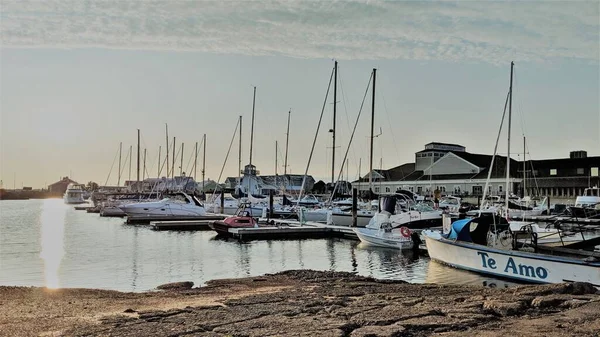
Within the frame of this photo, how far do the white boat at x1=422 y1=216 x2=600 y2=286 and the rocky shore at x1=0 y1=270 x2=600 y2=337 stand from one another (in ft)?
11.8

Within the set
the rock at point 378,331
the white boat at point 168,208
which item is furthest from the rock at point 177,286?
the white boat at point 168,208

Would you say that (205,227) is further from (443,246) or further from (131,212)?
(443,246)

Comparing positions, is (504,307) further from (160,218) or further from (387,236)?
(160,218)

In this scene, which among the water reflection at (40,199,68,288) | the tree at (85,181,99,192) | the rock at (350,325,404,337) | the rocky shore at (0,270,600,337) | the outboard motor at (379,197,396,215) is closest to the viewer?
the rock at (350,325,404,337)

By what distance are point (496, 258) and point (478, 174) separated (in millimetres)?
58641

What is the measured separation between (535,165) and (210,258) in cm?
6084

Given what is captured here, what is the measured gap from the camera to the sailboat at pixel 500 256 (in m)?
15.6

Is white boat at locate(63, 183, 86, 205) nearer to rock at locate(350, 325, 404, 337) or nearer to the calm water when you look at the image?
the calm water

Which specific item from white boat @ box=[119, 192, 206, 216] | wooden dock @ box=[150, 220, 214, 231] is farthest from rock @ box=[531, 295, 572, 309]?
white boat @ box=[119, 192, 206, 216]

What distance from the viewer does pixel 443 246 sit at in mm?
21781

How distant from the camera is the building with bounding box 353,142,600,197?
6675cm

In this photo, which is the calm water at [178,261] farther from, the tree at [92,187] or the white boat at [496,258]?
the tree at [92,187]

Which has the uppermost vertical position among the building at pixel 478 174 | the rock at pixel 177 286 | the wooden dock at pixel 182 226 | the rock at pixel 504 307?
the building at pixel 478 174

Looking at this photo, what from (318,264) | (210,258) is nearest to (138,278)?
(210,258)
